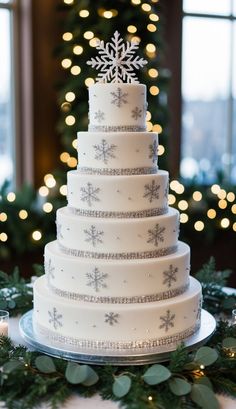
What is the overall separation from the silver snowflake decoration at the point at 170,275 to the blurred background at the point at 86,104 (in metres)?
2.01

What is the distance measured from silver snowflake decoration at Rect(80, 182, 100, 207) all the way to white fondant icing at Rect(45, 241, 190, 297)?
178mm

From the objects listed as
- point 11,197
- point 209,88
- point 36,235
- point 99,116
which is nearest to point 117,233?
point 99,116

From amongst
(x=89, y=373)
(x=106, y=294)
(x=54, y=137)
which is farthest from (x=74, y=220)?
(x=54, y=137)

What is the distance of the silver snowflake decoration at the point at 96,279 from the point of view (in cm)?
168

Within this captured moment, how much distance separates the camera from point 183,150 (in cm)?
512

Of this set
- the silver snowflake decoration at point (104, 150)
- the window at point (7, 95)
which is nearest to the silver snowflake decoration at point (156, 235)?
the silver snowflake decoration at point (104, 150)

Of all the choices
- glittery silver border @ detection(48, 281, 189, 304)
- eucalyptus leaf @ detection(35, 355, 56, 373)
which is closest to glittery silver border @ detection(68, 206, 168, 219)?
glittery silver border @ detection(48, 281, 189, 304)

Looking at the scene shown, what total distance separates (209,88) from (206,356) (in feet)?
13.2

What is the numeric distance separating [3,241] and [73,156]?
0.76 meters

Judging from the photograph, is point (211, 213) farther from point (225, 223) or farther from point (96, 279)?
point (96, 279)

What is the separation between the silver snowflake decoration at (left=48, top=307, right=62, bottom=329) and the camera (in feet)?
5.62

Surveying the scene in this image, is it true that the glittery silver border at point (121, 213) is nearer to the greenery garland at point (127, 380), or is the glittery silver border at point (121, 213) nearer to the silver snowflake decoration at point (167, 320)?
the silver snowflake decoration at point (167, 320)

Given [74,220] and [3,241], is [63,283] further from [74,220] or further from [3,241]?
[3,241]

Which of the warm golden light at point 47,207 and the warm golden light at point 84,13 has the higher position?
the warm golden light at point 84,13
